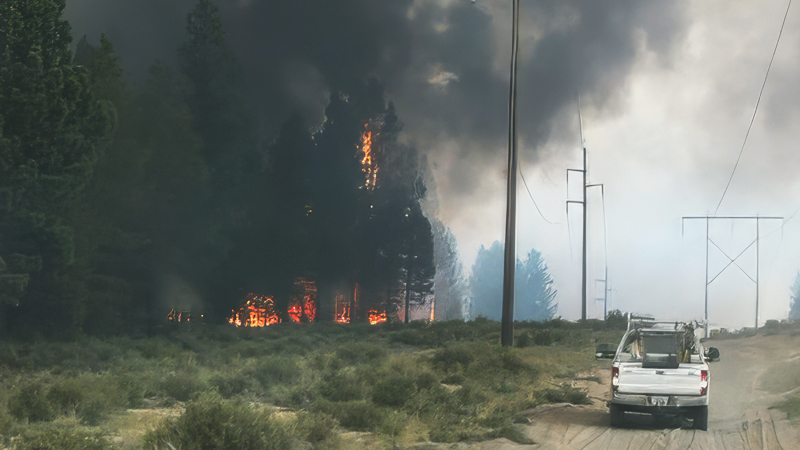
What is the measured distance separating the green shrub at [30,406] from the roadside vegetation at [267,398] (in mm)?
22

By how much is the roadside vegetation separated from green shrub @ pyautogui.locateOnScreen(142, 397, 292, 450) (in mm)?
17

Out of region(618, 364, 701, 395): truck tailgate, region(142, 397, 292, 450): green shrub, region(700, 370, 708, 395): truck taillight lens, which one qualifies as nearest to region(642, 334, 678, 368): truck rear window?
region(618, 364, 701, 395): truck tailgate

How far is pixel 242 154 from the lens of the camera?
55.1m

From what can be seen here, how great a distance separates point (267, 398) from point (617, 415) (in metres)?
7.40

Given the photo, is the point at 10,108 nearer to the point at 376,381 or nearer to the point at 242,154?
the point at 376,381

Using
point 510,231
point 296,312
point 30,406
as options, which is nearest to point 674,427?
point 30,406

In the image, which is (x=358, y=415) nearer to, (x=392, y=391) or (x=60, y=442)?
(x=392, y=391)

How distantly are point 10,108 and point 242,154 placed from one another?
2813 cm

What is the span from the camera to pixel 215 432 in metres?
9.59

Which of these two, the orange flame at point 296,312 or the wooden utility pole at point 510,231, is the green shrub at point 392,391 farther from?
the orange flame at point 296,312

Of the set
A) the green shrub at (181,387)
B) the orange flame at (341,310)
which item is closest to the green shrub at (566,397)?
the green shrub at (181,387)

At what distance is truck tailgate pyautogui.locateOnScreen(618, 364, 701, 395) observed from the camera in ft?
43.5

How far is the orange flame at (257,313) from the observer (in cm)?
5809

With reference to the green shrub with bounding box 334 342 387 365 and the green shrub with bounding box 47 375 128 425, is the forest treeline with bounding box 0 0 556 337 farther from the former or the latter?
the green shrub with bounding box 47 375 128 425
